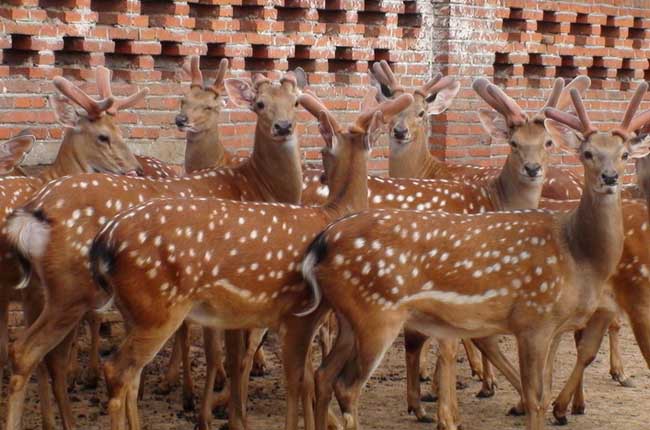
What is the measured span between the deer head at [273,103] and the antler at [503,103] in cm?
115

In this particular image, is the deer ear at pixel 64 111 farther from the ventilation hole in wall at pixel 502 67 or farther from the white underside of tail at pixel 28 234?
the ventilation hole in wall at pixel 502 67

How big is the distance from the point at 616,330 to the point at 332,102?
2851 mm

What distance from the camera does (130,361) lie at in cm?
683

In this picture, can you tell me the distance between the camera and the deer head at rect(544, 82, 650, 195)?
720 centimetres

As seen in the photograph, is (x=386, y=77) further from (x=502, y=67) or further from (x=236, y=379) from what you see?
(x=236, y=379)

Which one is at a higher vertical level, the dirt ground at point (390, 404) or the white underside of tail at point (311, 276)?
the white underside of tail at point (311, 276)

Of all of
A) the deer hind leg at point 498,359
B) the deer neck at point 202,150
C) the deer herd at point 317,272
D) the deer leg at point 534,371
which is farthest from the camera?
the deer neck at point 202,150

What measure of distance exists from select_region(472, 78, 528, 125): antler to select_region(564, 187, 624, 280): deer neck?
1.72 metres

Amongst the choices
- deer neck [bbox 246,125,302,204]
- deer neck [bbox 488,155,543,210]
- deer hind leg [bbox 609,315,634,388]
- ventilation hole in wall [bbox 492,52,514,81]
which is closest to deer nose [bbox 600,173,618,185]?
deer neck [bbox 488,155,543,210]

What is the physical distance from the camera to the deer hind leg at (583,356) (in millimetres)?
8492

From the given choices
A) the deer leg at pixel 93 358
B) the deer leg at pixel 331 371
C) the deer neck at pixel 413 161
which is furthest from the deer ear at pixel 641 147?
the deer leg at pixel 93 358

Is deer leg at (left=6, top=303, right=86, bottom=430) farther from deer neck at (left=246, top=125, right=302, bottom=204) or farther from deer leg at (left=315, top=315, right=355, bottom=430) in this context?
deer neck at (left=246, top=125, right=302, bottom=204)

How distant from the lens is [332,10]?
10969mm

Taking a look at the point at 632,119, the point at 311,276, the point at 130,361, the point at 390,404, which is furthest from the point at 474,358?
the point at 130,361
